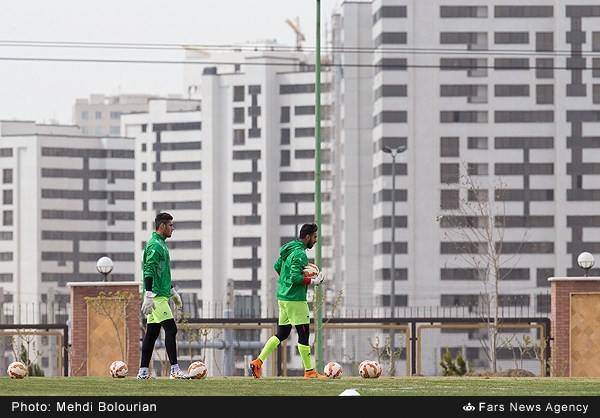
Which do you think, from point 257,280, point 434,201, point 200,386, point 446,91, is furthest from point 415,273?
point 200,386

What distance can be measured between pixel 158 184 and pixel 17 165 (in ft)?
51.9

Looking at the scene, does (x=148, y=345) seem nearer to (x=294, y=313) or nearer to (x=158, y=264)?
(x=158, y=264)

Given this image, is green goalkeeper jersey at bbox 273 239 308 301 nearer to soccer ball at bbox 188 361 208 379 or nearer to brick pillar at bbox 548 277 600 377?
soccer ball at bbox 188 361 208 379

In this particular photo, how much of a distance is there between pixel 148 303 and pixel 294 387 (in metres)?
2.37

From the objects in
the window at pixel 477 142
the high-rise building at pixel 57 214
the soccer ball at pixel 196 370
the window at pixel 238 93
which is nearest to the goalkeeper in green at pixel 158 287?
the soccer ball at pixel 196 370

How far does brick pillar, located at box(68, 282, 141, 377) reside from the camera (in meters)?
32.2

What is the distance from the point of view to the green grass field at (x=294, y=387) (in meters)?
18.4

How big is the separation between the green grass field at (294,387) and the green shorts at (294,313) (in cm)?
81

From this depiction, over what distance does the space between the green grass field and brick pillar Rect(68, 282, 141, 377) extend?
968 centimetres

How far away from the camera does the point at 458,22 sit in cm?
14575

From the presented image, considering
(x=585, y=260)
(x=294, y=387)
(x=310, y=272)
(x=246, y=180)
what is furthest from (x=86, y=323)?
(x=246, y=180)

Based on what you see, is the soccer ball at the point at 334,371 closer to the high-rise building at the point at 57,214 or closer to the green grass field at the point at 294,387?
the green grass field at the point at 294,387

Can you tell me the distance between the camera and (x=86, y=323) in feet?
106
